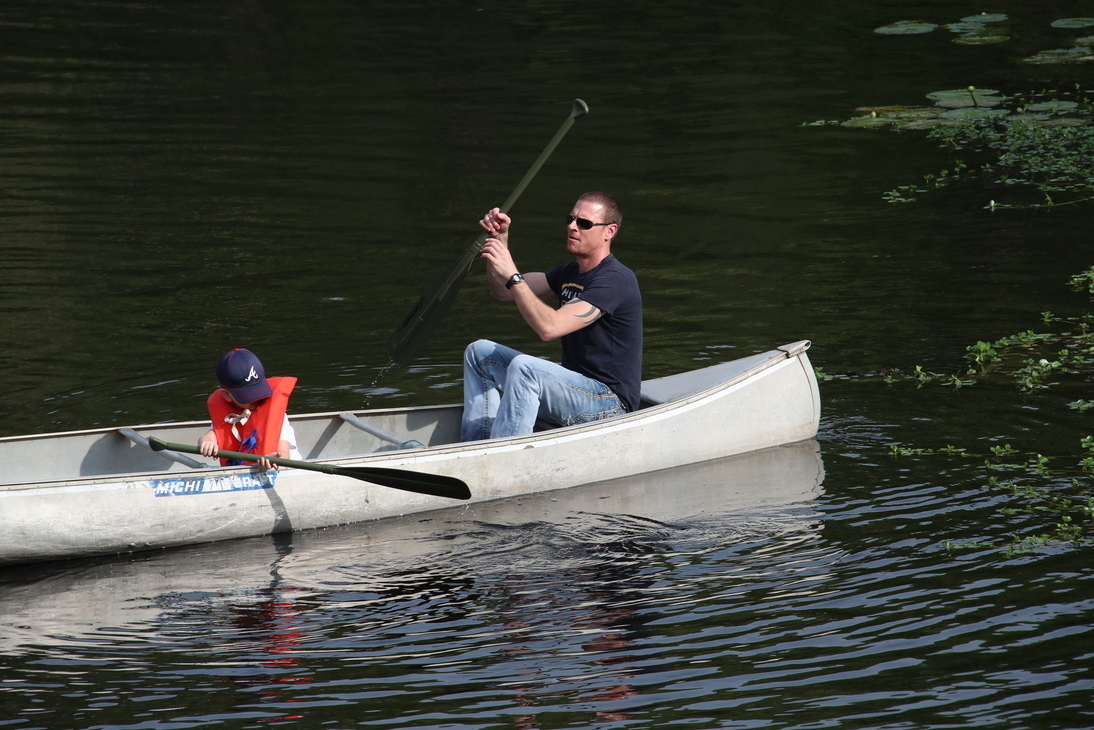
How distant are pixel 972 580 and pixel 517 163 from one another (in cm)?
836

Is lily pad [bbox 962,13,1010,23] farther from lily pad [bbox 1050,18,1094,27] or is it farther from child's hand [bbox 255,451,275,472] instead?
child's hand [bbox 255,451,275,472]

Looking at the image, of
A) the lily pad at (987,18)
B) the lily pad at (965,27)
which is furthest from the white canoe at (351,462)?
the lily pad at (987,18)

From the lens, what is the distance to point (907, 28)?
17188 millimetres

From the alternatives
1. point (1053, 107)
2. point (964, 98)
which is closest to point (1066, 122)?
point (1053, 107)

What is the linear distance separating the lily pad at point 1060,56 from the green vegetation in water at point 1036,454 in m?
7.13

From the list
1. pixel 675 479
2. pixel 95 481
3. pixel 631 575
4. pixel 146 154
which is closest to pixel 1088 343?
pixel 675 479

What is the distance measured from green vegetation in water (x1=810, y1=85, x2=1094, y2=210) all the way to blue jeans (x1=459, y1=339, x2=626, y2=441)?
5.45 meters

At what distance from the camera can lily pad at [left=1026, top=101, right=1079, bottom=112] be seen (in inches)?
517

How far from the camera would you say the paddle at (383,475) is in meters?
5.84

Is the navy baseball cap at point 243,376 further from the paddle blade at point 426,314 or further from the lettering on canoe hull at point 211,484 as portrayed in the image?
the paddle blade at point 426,314

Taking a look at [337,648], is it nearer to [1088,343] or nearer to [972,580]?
[972,580]

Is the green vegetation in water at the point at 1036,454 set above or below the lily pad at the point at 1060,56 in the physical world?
below

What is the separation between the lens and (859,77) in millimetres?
15641

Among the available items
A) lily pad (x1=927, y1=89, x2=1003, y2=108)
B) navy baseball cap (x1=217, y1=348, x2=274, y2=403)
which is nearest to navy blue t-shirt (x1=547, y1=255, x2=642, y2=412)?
navy baseball cap (x1=217, y1=348, x2=274, y2=403)
